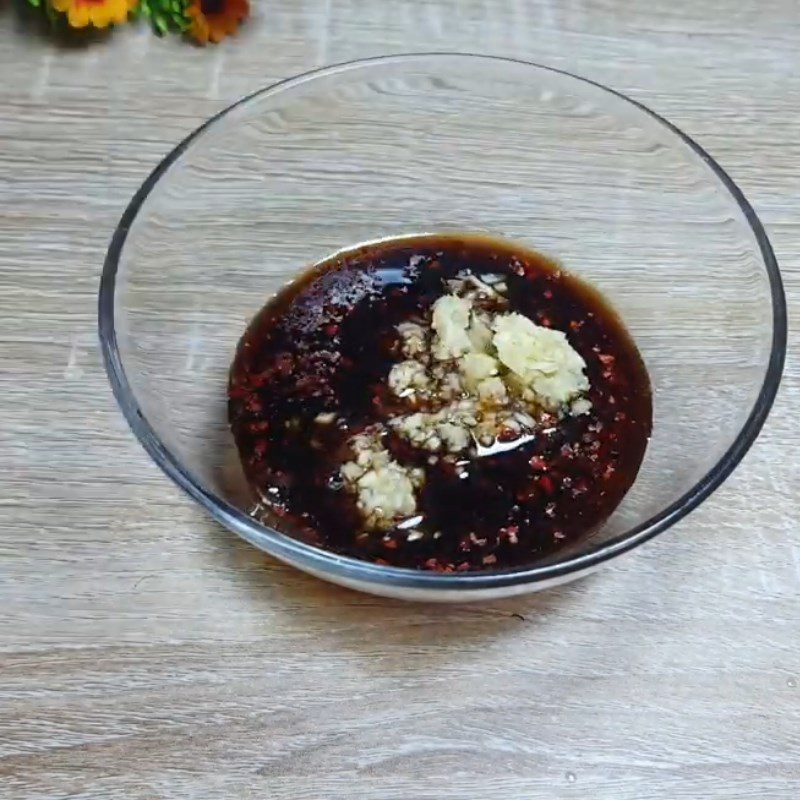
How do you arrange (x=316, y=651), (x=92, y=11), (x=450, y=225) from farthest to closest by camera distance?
(x=92, y=11) < (x=450, y=225) < (x=316, y=651)

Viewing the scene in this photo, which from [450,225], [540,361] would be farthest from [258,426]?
[450,225]

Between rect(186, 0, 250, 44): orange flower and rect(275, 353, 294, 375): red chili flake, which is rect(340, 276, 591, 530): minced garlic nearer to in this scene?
rect(275, 353, 294, 375): red chili flake

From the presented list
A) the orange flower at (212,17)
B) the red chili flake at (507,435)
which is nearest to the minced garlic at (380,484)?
the red chili flake at (507,435)

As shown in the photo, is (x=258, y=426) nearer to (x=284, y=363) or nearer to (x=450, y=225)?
(x=284, y=363)

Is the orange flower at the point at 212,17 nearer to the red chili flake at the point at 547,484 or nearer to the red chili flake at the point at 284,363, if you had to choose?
the red chili flake at the point at 284,363

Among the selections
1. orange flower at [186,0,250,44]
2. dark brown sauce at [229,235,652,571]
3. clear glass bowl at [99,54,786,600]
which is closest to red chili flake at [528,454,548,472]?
dark brown sauce at [229,235,652,571]

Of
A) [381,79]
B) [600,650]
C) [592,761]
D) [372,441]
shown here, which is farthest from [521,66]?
[592,761]
